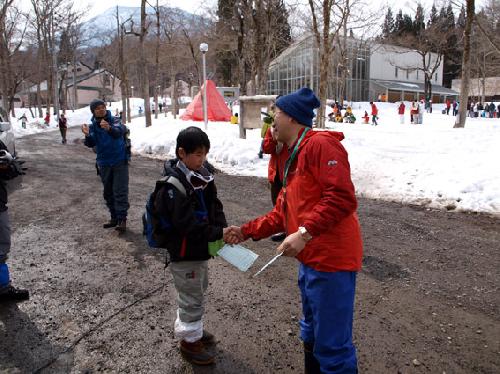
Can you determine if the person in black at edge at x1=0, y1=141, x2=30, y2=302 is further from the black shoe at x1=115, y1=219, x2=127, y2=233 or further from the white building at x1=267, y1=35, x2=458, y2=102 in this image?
the white building at x1=267, y1=35, x2=458, y2=102

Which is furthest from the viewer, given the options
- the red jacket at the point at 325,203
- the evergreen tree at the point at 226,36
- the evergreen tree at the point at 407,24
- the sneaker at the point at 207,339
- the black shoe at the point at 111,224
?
the evergreen tree at the point at 407,24

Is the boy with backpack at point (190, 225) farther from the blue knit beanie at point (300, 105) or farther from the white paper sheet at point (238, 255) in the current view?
the blue knit beanie at point (300, 105)

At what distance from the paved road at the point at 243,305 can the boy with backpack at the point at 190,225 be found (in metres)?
0.28

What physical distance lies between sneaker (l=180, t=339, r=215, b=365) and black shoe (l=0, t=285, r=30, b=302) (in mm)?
1896

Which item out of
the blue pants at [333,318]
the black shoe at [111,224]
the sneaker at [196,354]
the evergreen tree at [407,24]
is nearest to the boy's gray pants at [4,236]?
the sneaker at [196,354]

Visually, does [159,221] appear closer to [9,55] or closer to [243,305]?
[243,305]

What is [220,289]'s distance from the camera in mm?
4082

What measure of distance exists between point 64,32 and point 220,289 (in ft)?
145

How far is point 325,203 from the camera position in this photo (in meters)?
2.03

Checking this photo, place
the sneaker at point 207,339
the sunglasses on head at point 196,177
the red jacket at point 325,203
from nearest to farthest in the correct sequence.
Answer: the red jacket at point 325,203, the sunglasses on head at point 196,177, the sneaker at point 207,339

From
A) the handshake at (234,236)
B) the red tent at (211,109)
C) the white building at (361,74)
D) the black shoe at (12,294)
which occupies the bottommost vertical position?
Answer: the black shoe at (12,294)

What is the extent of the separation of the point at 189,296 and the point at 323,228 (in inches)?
50.9

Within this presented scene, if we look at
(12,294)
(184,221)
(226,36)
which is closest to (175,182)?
(184,221)

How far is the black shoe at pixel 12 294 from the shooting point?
3742mm
